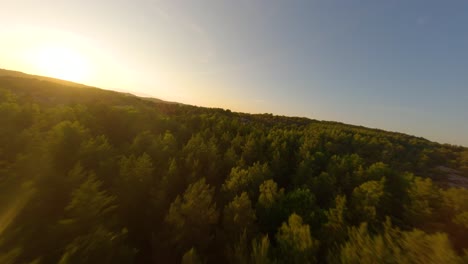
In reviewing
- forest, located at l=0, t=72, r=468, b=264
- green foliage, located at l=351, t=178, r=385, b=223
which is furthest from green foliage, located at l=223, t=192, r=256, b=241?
green foliage, located at l=351, t=178, r=385, b=223

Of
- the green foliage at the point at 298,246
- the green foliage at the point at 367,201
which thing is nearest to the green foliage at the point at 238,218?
the green foliage at the point at 298,246

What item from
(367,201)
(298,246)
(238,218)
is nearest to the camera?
(298,246)

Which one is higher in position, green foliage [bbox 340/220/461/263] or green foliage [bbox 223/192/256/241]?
green foliage [bbox 340/220/461/263]

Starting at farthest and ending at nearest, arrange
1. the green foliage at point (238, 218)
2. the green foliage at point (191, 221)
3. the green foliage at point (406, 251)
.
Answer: the green foliage at point (238, 218)
the green foliage at point (191, 221)
the green foliage at point (406, 251)

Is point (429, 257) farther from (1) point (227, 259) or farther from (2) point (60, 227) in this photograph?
(2) point (60, 227)

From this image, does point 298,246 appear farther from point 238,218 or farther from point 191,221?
point 191,221

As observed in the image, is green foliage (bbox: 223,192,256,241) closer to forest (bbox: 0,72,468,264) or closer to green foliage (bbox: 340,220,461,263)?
forest (bbox: 0,72,468,264)

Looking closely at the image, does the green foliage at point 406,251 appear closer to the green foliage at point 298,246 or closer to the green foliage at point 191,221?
the green foliage at point 298,246

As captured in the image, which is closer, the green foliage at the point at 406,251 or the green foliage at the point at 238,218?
the green foliage at the point at 406,251

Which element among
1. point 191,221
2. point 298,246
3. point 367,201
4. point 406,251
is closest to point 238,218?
point 191,221

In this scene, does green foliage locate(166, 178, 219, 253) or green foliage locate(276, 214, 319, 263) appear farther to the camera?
green foliage locate(166, 178, 219, 253)

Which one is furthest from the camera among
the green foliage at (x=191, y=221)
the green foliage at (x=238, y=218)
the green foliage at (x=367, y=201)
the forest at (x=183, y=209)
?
the green foliage at (x=367, y=201)

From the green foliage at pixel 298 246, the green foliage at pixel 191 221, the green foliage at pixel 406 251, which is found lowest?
the green foliage at pixel 191 221
